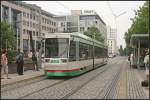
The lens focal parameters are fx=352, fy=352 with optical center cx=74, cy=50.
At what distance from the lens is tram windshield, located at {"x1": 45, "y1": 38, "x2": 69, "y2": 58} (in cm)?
2230


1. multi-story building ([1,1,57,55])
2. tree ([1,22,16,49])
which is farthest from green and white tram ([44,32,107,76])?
multi-story building ([1,1,57,55])

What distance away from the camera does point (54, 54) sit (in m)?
22.4

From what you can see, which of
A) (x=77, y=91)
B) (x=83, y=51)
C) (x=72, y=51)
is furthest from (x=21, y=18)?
(x=77, y=91)

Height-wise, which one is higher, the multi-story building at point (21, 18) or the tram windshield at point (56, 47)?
the multi-story building at point (21, 18)

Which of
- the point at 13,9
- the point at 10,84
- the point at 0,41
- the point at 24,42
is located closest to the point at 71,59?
the point at 10,84

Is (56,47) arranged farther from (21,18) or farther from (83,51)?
(21,18)

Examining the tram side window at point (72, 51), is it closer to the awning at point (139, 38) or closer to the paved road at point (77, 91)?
the paved road at point (77, 91)

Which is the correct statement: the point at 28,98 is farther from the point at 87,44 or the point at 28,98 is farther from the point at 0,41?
the point at 0,41

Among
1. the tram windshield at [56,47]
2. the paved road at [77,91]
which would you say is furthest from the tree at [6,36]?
the paved road at [77,91]

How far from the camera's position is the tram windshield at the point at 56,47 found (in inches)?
878

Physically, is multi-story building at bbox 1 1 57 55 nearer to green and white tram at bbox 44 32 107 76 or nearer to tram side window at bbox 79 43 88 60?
tram side window at bbox 79 43 88 60

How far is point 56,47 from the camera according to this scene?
22.5 meters

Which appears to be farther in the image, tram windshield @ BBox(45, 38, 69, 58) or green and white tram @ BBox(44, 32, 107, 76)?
tram windshield @ BBox(45, 38, 69, 58)

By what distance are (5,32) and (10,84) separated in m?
51.4
